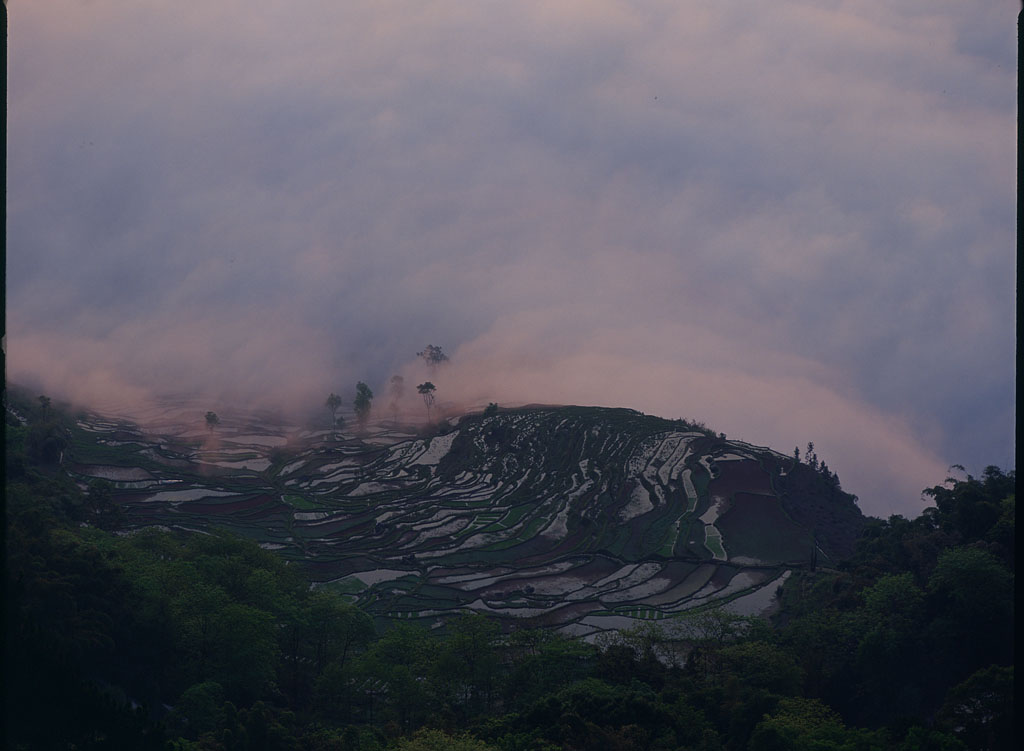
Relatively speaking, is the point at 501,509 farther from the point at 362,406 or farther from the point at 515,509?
the point at 362,406

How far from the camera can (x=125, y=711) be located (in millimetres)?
20719

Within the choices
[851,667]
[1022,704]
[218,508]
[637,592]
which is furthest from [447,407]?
[1022,704]

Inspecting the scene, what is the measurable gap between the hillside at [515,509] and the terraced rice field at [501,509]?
15 cm

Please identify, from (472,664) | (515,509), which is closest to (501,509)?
(515,509)

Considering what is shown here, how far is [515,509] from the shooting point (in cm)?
6334

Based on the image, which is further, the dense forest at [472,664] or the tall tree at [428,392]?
the tall tree at [428,392]

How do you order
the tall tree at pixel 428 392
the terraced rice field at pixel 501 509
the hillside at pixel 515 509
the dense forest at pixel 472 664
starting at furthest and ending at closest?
the tall tree at pixel 428 392
the hillside at pixel 515 509
the terraced rice field at pixel 501 509
the dense forest at pixel 472 664

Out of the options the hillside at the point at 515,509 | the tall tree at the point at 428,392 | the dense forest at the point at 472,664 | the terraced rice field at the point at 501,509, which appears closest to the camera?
the dense forest at the point at 472,664

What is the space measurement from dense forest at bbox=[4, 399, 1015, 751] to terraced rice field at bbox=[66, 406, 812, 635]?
10216 millimetres

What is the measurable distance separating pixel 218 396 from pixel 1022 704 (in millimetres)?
109712

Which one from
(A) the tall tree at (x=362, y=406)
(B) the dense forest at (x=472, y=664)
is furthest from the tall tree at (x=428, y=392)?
(B) the dense forest at (x=472, y=664)

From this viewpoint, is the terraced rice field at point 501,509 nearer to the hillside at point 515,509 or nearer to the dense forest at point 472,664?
the hillside at point 515,509

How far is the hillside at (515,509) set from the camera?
1982 inches

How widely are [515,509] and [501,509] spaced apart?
978 mm
